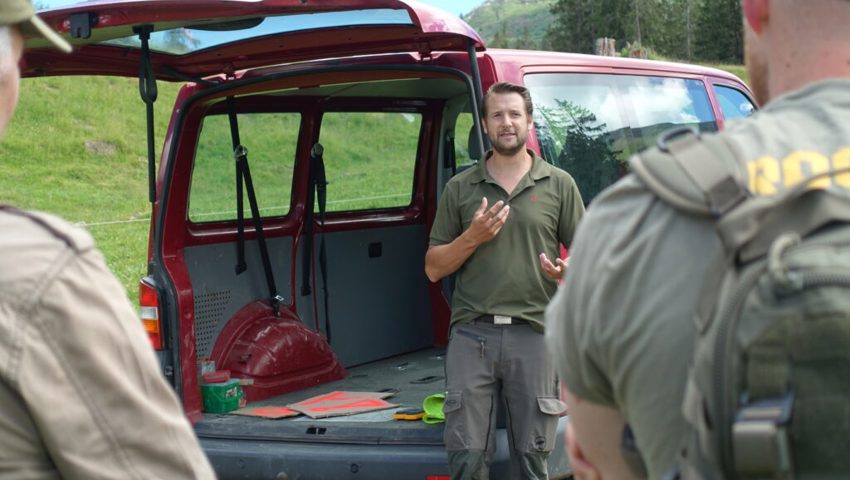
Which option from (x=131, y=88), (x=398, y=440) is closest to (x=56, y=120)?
(x=131, y=88)

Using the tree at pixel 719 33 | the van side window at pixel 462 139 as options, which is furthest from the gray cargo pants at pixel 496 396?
the tree at pixel 719 33

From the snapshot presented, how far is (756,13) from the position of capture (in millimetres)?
1552

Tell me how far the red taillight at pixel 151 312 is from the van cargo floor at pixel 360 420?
43 cm

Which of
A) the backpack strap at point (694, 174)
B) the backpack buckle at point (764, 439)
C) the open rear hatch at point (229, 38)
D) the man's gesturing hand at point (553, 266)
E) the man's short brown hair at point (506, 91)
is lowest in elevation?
the man's gesturing hand at point (553, 266)

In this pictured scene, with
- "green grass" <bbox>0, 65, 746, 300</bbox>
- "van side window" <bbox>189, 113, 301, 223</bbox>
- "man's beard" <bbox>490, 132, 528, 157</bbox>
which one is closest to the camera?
"man's beard" <bbox>490, 132, 528, 157</bbox>

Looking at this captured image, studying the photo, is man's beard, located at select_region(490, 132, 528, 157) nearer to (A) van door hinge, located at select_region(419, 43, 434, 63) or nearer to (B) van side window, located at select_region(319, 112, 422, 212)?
(A) van door hinge, located at select_region(419, 43, 434, 63)

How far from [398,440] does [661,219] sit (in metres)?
3.26

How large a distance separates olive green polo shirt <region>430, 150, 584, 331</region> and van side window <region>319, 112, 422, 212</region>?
5.77 feet

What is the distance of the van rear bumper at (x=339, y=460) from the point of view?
14.3ft

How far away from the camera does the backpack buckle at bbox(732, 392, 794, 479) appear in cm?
127

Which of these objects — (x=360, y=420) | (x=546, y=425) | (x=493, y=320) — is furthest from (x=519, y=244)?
(x=360, y=420)

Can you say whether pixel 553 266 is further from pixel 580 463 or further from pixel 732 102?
pixel 580 463

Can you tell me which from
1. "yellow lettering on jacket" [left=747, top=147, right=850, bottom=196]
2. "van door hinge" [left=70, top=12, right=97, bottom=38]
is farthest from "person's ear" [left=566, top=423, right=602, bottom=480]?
"van door hinge" [left=70, top=12, right=97, bottom=38]

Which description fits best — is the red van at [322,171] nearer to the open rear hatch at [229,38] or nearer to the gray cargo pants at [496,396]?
the open rear hatch at [229,38]
